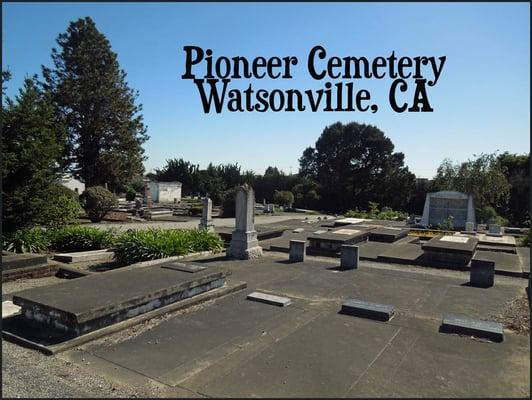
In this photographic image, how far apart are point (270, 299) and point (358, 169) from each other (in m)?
41.5

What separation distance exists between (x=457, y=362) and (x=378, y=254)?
25.3 ft

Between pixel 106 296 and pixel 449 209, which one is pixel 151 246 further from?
pixel 449 209

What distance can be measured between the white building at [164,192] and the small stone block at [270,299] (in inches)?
1536

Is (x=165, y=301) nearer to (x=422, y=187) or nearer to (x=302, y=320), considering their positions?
(x=302, y=320)

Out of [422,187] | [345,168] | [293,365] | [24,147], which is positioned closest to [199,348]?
[293,365]

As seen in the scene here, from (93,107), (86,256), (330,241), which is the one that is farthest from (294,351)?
(93,107)

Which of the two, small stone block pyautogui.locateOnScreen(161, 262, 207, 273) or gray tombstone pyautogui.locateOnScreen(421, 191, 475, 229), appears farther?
gray tombstone pyautogui.locateOnScreen(421, 191, 475, 229)

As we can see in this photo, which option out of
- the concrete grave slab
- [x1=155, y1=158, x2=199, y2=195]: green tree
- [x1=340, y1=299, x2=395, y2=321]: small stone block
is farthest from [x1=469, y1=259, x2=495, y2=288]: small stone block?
[x1=155, y1=158, x2=199, y2=195]: green tree

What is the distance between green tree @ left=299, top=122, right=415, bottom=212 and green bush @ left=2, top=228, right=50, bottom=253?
115ft

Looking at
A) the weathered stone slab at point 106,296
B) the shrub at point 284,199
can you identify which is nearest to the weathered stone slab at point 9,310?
the weathered stone slab at point 106,296

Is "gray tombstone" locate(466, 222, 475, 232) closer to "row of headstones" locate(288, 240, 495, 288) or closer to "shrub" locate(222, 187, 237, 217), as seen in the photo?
"row of headstones" locate(288, 240, 495, 288)

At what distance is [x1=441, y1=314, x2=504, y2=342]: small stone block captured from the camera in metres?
5.18

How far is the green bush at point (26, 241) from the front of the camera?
1006 centimetres

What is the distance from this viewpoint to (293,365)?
4352mm
